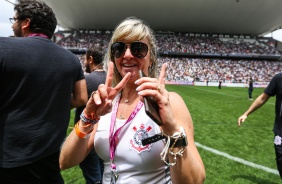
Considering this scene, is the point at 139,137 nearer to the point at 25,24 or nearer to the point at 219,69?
the point at 25,24

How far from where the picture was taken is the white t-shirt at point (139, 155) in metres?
1.73

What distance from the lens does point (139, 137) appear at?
1.76 m

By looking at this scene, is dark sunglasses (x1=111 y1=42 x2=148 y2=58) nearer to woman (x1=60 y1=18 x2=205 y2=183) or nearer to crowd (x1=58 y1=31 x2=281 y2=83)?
woman (x1=60 y1=18 x2=205 y2=183)

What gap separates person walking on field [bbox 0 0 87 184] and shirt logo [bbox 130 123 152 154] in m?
1.11

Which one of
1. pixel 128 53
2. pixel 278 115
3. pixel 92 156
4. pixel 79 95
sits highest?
pixel 128 53

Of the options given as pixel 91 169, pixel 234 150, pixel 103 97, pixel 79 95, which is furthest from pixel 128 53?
pixel 234 150

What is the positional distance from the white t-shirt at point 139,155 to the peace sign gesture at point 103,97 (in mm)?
248

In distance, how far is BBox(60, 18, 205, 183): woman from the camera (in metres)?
1.42

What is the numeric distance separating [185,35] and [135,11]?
1785 centimetres

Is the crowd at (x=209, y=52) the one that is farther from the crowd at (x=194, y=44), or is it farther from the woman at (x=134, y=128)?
the woman at (x=134, y=128)

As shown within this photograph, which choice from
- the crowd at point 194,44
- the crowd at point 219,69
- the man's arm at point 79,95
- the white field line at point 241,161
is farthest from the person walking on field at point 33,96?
the crowd at point 194,44

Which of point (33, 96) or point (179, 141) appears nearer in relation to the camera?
point (179, 141)

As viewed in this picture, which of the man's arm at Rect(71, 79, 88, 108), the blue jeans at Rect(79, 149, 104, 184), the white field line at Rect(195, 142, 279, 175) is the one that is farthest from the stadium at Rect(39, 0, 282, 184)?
the man's arm at Rect(71, 79, 88, 108)

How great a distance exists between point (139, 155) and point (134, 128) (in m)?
0.19
